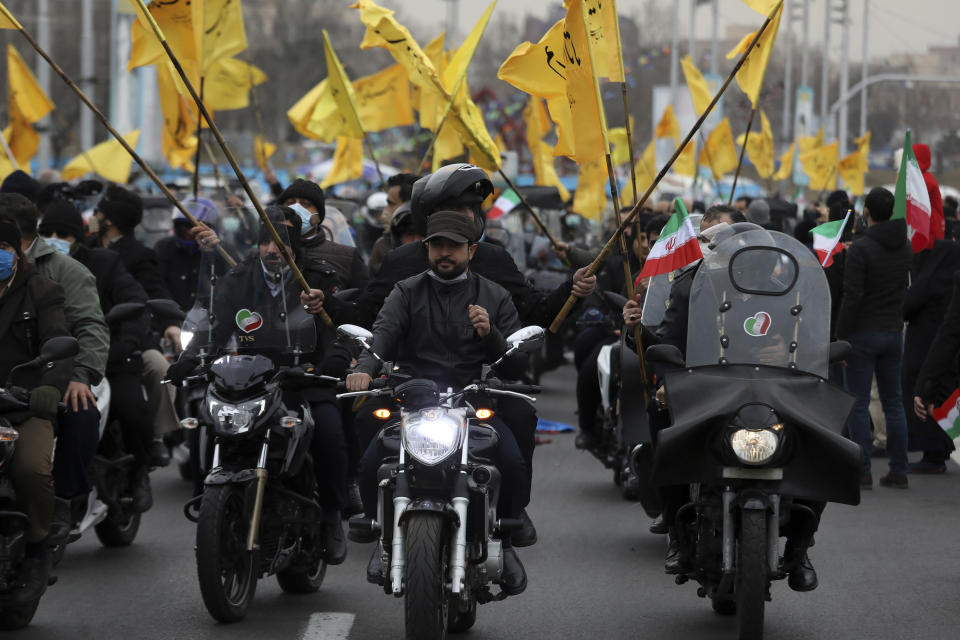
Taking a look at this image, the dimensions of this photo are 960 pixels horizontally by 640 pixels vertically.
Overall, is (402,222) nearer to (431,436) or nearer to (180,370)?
(180,370)

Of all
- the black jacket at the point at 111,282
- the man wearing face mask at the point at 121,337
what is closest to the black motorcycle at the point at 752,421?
the man wearing face mask at the point at 121,337

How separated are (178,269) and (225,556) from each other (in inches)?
216

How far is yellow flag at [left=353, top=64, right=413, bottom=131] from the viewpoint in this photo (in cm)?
1827

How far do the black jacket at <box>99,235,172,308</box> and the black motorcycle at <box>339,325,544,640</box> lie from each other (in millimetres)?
3907

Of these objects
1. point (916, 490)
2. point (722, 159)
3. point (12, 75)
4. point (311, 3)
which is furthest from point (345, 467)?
point (311, 3)

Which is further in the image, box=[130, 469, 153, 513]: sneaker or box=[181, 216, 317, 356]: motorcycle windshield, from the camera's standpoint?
box=[130, 469, 153, 513]: sneaker

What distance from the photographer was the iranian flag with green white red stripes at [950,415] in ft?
28.2

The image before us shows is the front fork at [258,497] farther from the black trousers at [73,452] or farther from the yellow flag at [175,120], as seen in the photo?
the yellow flag at [175,120]

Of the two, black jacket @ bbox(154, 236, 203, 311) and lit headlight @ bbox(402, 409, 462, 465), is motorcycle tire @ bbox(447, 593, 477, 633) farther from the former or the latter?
black jacket @ bbox(154, 236, 203, 311)

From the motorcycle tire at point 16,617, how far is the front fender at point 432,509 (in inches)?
72.6

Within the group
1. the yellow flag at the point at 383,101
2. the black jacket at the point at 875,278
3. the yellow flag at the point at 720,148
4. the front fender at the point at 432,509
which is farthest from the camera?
the yellow flag at the point at 720,148

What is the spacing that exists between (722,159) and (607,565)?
54.6 ft

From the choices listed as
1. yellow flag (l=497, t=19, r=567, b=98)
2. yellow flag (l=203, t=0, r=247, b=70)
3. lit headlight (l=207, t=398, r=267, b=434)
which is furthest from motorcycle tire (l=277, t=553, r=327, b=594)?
yellow flag (l=203, t=0, r=247, b=70)

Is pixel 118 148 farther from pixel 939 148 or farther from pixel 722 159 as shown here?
pixel 939 148
